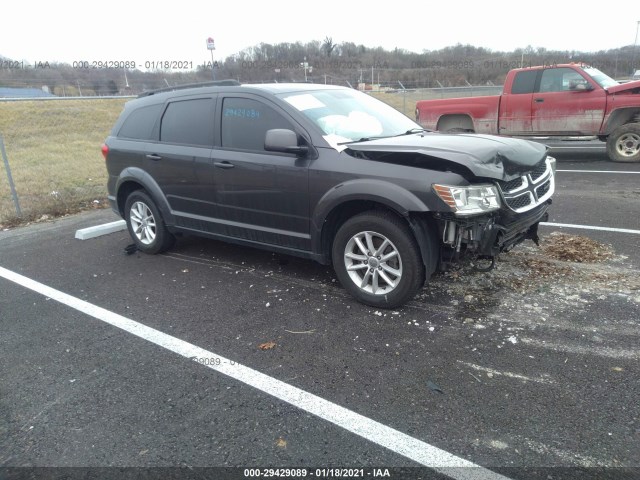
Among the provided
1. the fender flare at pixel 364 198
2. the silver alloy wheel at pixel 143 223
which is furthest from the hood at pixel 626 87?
the silver alloy wheel at pixel 143 223

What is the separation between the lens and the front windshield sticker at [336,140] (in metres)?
4.07

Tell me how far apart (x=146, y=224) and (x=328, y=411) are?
3860 mm

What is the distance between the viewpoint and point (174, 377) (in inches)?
127

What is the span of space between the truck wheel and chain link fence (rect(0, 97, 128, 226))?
10.2 m

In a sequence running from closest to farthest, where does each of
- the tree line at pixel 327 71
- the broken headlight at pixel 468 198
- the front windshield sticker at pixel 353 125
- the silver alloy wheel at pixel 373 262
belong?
the broken headlight at pixel 468 198
the silver alloy wheel at pixel 373 262
the front windshield sticker at pixel 353 125
the tree line at pixel 327 71

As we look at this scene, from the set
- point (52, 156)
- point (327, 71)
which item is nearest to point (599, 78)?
point (52, 156)

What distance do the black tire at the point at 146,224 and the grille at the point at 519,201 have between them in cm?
373

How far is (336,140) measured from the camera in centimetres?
418

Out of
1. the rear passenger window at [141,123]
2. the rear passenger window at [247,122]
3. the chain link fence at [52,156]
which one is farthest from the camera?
the chain link fence at [52,156]

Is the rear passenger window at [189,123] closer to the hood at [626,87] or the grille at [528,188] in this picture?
→ the grille at [528,188]

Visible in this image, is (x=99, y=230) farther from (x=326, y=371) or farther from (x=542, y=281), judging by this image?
(x=542, y=281)

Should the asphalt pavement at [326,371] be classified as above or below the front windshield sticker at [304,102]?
below

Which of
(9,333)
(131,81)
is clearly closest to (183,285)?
(9,333)

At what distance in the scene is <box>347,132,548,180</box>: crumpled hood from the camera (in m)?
3.57
